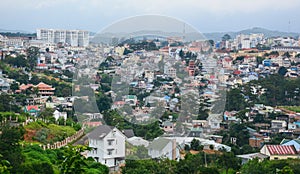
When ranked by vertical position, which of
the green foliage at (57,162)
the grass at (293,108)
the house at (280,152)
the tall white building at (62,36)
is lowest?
the grass at (293,108)

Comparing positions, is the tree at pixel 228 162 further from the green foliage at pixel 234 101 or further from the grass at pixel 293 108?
the grass at pixel 293 108

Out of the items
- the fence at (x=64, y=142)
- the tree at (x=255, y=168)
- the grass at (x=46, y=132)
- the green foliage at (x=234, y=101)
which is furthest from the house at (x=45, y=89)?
the tree at (x=255, y=168)

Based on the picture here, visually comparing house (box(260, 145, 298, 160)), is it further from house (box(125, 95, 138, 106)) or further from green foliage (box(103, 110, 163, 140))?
green foliage (box(103, 110, 163, 140))

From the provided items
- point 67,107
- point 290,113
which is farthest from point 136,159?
point 290,113

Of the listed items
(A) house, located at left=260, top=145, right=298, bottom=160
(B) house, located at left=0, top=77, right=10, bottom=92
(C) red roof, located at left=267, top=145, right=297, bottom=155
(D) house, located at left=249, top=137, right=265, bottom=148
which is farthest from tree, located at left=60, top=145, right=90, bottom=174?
(B) house, located at left=0, top=77, right=10, bottom=92

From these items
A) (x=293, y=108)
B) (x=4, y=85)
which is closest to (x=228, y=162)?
(x=293, y=108)

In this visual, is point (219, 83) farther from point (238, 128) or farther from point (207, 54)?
point (238, 128)
